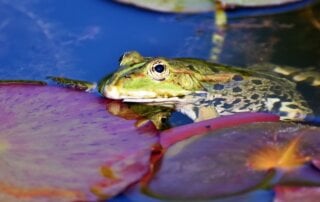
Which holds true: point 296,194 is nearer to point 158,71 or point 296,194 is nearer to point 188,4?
point 158,71

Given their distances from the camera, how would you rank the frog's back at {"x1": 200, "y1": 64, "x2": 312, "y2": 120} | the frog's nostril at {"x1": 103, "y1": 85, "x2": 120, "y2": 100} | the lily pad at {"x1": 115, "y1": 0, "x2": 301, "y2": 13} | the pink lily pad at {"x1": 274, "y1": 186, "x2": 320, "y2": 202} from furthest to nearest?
1. the lily pad at {"x1": 115, "y1": 0, "x2": 301, "y2": 13}
2. the frog's back at {"x1": 200, "y1": 64, "x2": 312, "y2": 120}
3. the frog's nostril at {"x1": 103, "y1": 85, "x2": 120, "y2": 100}
4. the pink lily pad at {"x1": 274, "y1": 186, "x2": 320, "y2": 202}

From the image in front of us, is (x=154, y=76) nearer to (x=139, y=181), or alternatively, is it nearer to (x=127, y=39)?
(x=127, y=39)

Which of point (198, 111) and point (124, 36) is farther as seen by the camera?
point (124, 36)

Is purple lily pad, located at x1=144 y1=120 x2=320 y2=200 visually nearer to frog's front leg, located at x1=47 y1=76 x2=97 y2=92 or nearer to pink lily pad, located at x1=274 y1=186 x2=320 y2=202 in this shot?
Answer: pink lily pad, located at x1=274 y1=186 x2=320 y2=202

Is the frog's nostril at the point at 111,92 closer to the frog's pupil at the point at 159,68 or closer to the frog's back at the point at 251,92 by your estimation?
the frog's pupil at the point at 159,68

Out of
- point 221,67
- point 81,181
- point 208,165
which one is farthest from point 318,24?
point 81,181

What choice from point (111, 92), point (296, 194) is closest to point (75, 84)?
point (111, 92)

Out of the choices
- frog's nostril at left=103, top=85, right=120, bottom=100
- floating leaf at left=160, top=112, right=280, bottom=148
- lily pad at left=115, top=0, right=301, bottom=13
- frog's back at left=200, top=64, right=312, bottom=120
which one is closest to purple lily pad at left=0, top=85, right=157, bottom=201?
floating leaf at left=160, top=112, right=280, bottom=148
